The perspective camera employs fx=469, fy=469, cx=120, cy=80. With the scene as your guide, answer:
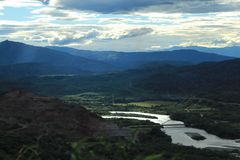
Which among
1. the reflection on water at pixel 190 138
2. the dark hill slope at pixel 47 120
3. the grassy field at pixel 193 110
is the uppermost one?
the dark hill slope at pixel 47 120

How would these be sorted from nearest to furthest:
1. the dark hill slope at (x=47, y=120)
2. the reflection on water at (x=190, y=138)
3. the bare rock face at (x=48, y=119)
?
the dark hill slope at (x=47, y=120) < the bare rock face at (x=48, y=119) < the reflection on water at (x=190, y=138)

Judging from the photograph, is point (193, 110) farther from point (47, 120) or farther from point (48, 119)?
point (47, 120)

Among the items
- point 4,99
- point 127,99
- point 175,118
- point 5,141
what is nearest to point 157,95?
point 127,99

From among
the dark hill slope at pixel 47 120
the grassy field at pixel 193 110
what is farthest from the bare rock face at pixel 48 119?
the grassy field at pixel 193 110

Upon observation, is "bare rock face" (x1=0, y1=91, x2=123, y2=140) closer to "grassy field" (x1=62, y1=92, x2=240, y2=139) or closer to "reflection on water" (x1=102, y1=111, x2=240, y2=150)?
"reflection on water" (x1=102, y1=111, x2=240, y2=150)

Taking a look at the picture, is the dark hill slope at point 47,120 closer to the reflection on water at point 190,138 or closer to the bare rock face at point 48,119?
the bare rock face at point 48,119

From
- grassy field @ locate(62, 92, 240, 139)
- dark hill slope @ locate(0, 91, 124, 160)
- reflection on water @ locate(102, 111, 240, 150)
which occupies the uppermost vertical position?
dark hill slope @ locate(0, 91, 124, 160)

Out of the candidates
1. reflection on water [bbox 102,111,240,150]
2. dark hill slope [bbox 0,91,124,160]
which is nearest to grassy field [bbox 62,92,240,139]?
reflection on water [bbox 102,111,240,150]

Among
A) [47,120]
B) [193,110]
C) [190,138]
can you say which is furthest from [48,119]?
[193,110]
